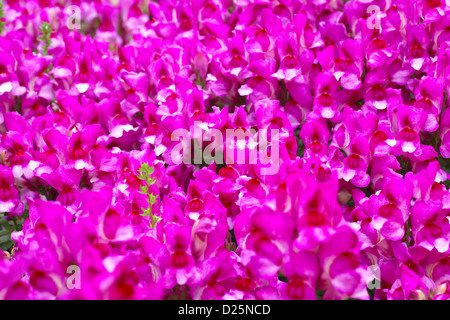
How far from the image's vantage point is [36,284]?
52.5 inches

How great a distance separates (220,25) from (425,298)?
142cm

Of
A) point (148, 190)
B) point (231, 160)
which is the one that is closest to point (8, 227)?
point (148, 190)

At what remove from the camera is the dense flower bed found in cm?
130

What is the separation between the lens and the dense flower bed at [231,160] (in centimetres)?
130

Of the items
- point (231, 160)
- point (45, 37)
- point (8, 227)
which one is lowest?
point (8, 227)

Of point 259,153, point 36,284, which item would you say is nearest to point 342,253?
point 259,153

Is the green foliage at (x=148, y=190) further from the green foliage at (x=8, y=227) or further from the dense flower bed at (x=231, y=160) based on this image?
the green foliage at (x=8, y=227)

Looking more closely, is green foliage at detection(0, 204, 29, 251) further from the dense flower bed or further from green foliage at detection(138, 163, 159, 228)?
green foliage at detection(138, 163, 159, 228)

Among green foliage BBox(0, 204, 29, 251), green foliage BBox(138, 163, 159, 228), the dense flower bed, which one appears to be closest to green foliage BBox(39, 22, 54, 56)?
the dense flower bed

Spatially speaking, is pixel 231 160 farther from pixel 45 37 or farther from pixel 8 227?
pixel 45 37

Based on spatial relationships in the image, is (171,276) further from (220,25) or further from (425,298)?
(220,25)

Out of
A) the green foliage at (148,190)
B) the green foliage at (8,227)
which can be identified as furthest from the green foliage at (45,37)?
the green foliage at (148,190)

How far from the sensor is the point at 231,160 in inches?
69.5

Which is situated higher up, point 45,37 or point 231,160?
Result: point 45,37
